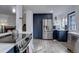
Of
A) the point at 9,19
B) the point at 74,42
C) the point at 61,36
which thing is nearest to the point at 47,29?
the point at 61,36

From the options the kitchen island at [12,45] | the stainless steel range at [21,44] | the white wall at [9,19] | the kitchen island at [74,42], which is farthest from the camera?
the kitchen island at [74,42]

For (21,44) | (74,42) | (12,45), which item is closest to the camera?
(12,45)

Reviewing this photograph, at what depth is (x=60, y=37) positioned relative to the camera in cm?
510

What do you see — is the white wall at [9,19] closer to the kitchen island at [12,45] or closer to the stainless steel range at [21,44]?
the kitchen island at [12,45]

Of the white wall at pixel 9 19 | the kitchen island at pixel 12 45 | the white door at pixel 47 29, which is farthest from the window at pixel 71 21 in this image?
the kitchen island at pixel 12 45

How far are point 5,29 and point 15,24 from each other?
30 cm

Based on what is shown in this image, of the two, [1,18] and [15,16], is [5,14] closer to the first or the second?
[1,18]

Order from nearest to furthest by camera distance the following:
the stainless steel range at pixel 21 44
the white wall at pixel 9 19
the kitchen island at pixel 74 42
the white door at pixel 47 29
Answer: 1. the stainless steel range at pixel 21 44
2. the white wall at pixel 9 19
3. the kitchen island at pixel 74 42
4. the white door at pixel 47 29

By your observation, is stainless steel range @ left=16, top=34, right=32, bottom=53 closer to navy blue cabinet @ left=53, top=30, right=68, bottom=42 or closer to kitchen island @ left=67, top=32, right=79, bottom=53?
kitchen island @ left=67, top=32, right=79, bottom=53

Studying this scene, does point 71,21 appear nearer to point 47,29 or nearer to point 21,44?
point 47,29
